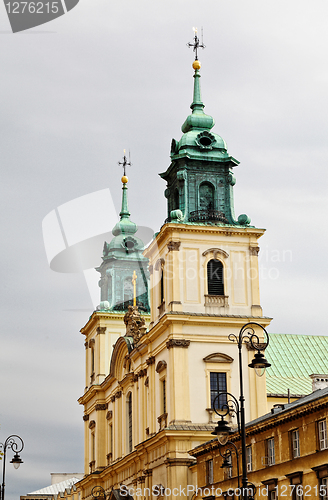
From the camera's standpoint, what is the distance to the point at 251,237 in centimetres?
4719

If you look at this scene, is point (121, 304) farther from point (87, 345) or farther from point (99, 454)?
point (99, 454)

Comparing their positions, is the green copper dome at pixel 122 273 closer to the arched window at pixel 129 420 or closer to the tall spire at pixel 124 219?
the tall spire at pixel 124 219

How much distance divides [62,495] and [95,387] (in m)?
30.8

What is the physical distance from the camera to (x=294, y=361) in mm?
54688

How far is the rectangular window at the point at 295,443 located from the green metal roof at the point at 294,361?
1985cm

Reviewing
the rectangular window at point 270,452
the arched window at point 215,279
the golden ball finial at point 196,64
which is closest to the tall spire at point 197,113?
the golden ball finial at point 196,64

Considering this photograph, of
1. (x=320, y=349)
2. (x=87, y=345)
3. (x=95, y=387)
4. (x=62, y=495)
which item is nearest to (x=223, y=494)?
(x=320, y=349)

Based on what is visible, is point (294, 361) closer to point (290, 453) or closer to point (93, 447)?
point (93, 447)

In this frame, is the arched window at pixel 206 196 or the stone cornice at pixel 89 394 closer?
the arched window at pixel 206 196

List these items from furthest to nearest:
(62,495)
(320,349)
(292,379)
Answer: (62,495) → (320,349) → (292,379)

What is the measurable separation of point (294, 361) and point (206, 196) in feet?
43.8

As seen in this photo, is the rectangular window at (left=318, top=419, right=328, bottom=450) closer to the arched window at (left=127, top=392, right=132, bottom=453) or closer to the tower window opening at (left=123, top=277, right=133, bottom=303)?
the arched window at (left=127, top=392, right=132, bottom=453)

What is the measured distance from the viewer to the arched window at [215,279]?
46.1m

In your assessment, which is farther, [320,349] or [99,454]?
[99,454]
